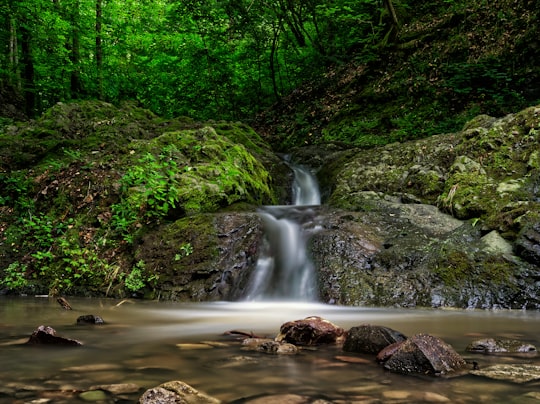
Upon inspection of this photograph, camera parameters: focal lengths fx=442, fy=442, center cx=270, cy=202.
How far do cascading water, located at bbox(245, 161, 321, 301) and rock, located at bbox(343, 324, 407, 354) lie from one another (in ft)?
9.71

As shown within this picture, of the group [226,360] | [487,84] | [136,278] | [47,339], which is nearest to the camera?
[226,360]

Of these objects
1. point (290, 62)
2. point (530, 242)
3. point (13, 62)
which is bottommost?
point (530, 242)

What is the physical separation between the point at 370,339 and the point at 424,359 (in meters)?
0.51

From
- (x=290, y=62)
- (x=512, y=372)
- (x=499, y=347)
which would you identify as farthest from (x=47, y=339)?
(x=290, y=62)

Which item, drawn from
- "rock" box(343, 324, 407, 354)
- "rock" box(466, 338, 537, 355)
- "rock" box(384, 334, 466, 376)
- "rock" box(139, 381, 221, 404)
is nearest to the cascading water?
"rock" box(343, 324, 407, 354)

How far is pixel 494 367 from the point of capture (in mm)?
2432

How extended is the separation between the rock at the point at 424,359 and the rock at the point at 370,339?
264mm

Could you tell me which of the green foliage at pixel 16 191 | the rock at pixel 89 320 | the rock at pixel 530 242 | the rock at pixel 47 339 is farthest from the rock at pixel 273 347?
the green foliage at pixel 16 191

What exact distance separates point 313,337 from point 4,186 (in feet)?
24.2

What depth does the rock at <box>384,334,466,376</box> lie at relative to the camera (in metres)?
2.36

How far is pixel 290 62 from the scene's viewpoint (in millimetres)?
20328

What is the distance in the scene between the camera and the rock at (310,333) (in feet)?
10.2

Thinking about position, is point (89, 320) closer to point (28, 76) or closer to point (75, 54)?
point (28, 76)

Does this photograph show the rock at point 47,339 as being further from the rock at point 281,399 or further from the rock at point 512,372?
the rock at point 512,372
